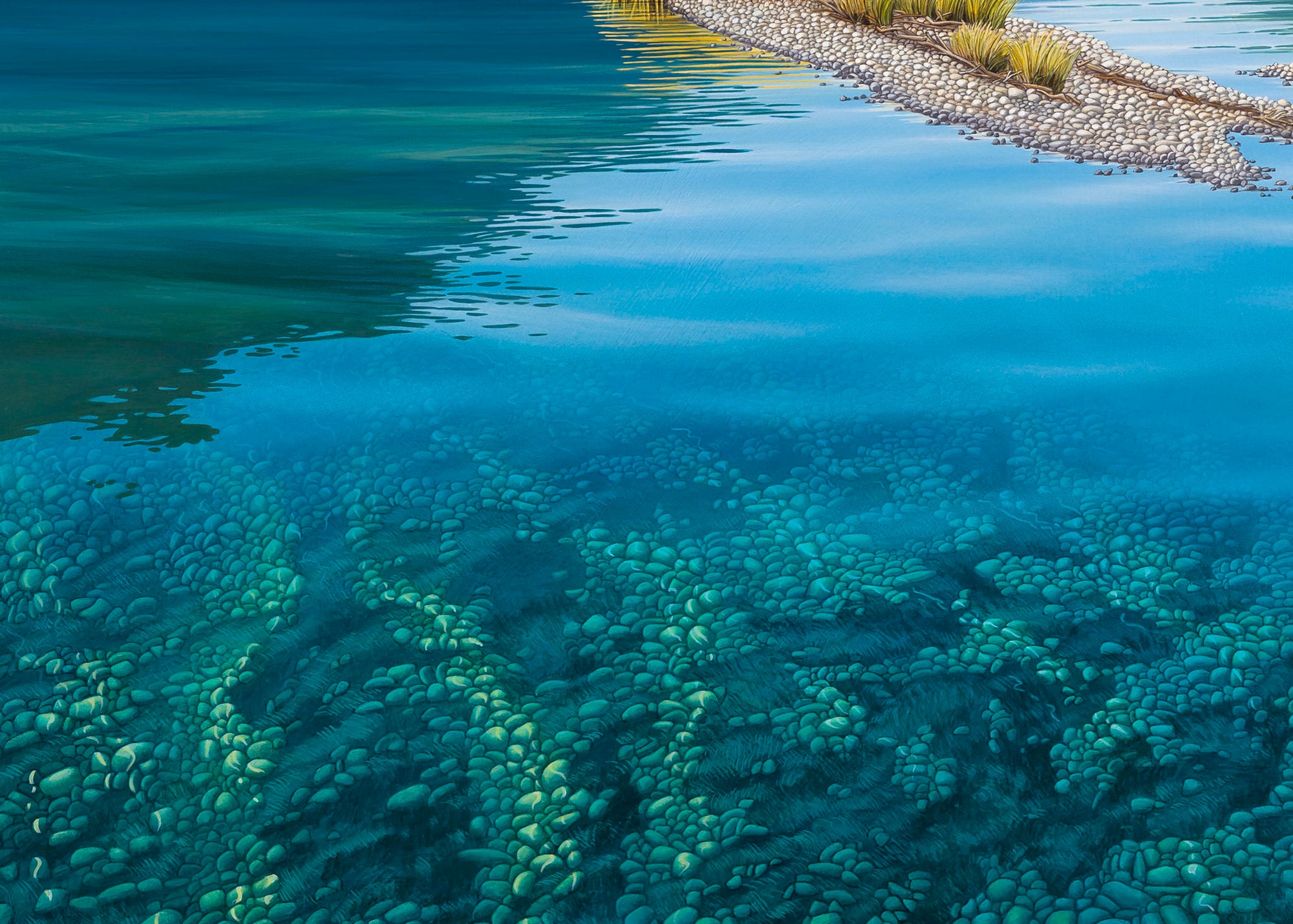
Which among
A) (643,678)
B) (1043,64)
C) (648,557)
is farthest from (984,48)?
(643,678)

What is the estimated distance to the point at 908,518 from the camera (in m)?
2.93

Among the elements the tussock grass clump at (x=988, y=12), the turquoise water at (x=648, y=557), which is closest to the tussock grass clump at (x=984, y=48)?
the tussock grass clump at (x=988, y=12)

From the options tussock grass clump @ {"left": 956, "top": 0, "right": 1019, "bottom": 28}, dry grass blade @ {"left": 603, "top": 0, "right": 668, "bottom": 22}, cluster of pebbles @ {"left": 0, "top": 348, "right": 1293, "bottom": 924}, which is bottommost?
cluster of pebbles @ {"left": 0, "top": 348, "right": 1293, "bottom": 924}

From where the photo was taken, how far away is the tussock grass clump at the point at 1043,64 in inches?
278

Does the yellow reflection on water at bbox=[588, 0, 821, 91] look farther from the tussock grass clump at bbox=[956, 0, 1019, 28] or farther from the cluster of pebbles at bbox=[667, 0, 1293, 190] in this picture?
the tussock grass clump at bbox=[956, 0, 1019, 28]

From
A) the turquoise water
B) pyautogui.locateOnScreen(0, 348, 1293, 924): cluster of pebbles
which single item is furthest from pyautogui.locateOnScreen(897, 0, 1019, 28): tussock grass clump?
pyautogui.locateOnScreen(0, 348, 1293, 924): cluster of pebbles

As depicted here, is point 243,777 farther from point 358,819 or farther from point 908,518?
point 908,518

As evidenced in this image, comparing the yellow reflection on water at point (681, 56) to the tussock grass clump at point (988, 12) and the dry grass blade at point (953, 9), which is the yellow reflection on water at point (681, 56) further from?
the tussock grass clump at point (988, 12)

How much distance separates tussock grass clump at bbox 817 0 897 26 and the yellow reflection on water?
82 centimetres

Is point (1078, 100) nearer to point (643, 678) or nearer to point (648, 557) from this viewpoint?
point (648, 557)

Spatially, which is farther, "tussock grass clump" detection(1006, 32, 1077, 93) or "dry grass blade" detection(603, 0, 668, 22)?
"dry grass blade" detection(603, 0, 668, 22)

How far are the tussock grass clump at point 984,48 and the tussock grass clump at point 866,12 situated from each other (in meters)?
1.15

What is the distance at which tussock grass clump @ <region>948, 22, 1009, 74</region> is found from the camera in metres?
7.50

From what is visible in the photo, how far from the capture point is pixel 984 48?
24.7 feet
